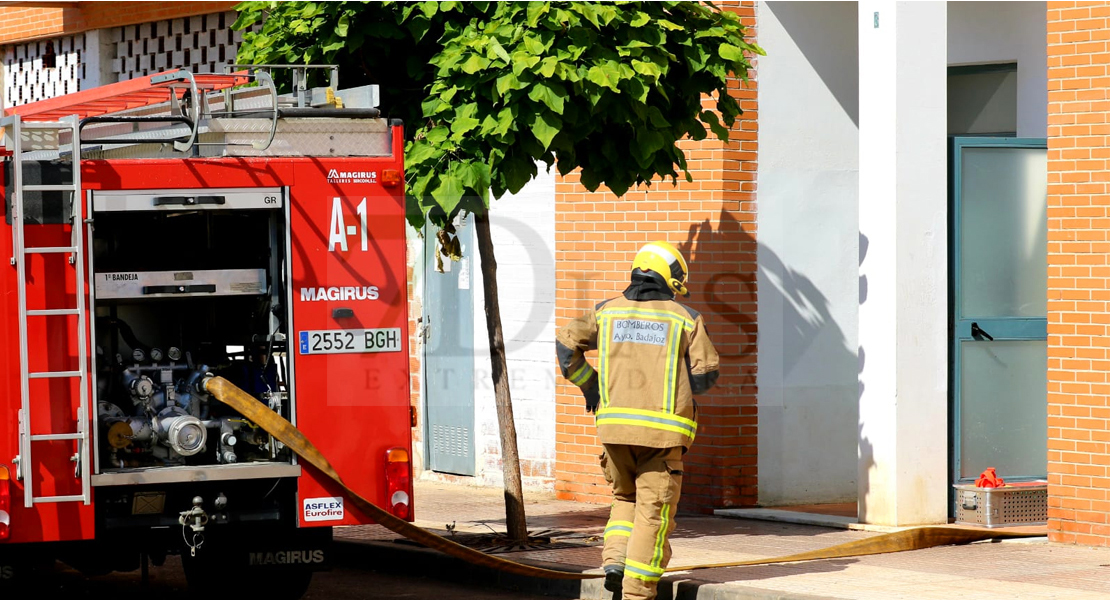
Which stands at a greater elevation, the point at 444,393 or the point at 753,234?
the point at 753,234

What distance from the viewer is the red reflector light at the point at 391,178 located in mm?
7633

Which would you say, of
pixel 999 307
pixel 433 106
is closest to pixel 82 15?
pixel 433 106

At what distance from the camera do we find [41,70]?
58.6ft

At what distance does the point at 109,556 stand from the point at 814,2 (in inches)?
264

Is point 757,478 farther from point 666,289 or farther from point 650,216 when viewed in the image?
point 666,289

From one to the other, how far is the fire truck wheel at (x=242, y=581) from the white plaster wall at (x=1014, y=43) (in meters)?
5.97

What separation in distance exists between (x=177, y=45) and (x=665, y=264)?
9.13m

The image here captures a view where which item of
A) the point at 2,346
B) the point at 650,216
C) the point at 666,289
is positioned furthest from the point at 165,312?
the point at 650,216

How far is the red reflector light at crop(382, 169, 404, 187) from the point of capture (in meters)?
7.63

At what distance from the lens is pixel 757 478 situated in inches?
444

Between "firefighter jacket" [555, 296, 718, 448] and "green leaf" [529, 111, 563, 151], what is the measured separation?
120 centimetres

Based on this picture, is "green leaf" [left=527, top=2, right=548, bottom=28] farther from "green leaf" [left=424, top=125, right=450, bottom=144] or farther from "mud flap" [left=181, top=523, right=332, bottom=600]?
"mud flap" [left=181, top=523, right=332, bottom=600]

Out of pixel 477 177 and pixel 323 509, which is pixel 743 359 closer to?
pixel 477 177

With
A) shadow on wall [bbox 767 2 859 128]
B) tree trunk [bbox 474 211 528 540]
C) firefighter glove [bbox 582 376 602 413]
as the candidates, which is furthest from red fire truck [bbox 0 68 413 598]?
shadow on wall [bbox 767 2 859 128]
